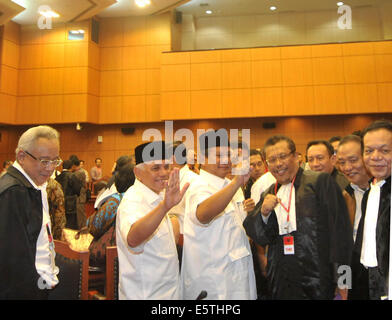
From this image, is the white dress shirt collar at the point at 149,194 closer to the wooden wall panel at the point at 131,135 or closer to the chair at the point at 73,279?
the chair at the point at 73,279

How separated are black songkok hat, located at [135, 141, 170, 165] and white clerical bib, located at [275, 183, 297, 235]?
755 mm

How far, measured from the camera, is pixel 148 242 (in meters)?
1.70

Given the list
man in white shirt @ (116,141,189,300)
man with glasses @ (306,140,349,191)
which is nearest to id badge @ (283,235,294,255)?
man in white shirt @ (116,141,189,300)

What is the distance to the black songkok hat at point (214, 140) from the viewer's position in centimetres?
200

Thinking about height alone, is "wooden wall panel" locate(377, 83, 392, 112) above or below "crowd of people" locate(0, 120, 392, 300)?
above

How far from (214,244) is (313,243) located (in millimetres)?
569

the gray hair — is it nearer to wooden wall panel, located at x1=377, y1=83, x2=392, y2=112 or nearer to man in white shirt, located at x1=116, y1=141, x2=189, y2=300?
man in white shirt, located at x1=116, y1=141, x2=189, y2=300

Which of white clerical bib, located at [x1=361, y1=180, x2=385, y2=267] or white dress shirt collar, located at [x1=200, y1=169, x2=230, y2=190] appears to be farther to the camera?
white dress shirt collar, located at [x1=200, y1=169, x2=230, y2=190]

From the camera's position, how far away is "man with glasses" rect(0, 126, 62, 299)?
1357mm

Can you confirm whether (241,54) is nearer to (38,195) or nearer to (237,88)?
(237,88)

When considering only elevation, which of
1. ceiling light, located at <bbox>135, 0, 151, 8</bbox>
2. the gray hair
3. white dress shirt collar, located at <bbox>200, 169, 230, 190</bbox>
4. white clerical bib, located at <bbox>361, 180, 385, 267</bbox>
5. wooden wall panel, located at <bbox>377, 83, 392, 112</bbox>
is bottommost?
white clerical bib, located at <bbox>361, 180, 385, 267</bbox>

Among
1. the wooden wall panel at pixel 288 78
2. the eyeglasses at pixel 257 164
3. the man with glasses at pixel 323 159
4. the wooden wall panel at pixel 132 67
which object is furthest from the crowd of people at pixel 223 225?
the wooden wall panel at pixel 132 67

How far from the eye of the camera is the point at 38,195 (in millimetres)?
1544
